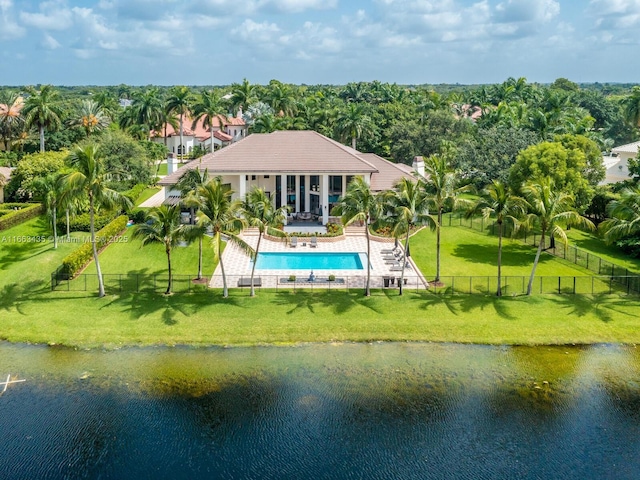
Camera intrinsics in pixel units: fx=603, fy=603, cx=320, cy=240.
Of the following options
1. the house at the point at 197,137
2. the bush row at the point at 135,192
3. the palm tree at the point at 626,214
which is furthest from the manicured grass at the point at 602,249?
the house at the point at 197,137

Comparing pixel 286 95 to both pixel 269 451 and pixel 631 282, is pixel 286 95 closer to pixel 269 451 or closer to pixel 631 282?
pixel 631 282

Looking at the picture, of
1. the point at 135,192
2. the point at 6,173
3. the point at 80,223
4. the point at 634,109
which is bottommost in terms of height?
the point at 80,223

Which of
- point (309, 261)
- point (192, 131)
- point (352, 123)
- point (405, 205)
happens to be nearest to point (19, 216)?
point (309, 261)

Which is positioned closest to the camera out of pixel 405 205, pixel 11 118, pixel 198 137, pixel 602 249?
pixel 405 205

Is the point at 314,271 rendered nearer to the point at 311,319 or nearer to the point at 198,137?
the point at 311,319

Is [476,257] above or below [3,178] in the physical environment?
below

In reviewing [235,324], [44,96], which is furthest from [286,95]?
[235,324]

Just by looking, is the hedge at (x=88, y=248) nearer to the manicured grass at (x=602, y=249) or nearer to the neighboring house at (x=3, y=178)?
the neighboring house at (x=3, y=178)

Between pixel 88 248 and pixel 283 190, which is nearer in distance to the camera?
pixel 88 248

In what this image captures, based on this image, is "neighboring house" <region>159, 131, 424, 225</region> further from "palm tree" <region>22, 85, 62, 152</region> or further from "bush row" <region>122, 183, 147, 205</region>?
"palm tree" <region>22, 85, 62, 152</region>
